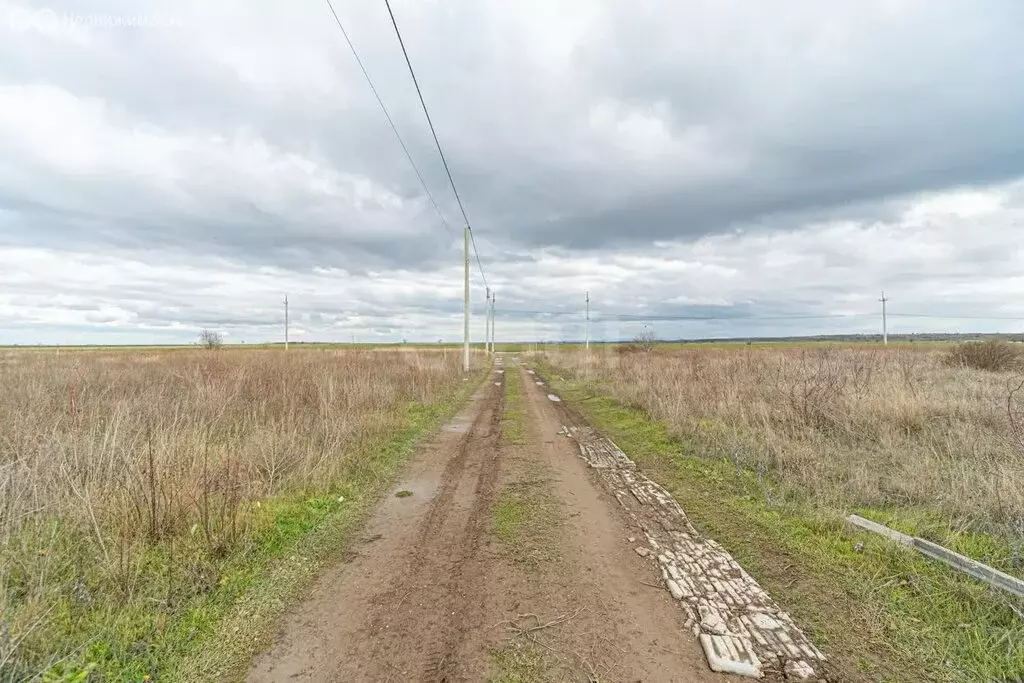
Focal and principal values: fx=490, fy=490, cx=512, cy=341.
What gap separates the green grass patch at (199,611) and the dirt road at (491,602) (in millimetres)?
239

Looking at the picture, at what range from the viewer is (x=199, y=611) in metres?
3.53

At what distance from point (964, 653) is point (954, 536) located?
1937 mm

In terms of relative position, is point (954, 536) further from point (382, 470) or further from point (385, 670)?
point (382, 470)

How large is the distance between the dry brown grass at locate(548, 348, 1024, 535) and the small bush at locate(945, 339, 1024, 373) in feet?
21.2

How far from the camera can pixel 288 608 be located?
3.65 meters

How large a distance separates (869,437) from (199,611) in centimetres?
1011

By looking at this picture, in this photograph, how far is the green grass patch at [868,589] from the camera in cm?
299

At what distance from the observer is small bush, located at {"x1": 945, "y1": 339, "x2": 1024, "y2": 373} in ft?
62.2

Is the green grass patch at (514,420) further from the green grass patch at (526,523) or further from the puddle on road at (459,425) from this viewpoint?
the green grass patch at (526,523)

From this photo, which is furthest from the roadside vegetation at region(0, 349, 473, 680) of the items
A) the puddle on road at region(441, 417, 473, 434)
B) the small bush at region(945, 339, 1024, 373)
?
the small bush at region(945, 339, 1024, 373)

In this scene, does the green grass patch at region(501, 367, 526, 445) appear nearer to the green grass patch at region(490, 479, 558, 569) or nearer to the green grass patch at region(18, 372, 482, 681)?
the green grass patch at region(490, 479, 558, 569)

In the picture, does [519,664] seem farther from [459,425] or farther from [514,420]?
[514,420]

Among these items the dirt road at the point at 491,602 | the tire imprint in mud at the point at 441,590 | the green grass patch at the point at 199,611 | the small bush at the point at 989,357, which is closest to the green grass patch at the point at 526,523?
the dirt road at the point at 491,602

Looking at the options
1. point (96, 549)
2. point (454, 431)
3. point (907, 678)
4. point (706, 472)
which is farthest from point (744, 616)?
point (454, 431)
